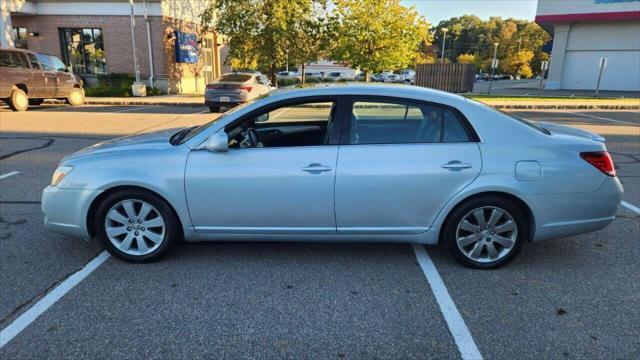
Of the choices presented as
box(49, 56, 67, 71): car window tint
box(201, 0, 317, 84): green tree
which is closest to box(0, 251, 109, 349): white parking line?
box(49, 56, 67, 71): car window tint

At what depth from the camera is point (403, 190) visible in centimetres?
346

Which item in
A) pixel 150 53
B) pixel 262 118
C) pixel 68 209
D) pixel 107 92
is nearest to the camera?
pixel 68 209

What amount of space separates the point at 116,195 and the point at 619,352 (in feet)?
12.3

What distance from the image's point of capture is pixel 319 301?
319cm

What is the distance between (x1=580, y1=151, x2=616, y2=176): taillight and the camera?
3537 millimetres

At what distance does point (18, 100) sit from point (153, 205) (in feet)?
47.6

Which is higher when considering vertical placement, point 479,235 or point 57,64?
point 57,64

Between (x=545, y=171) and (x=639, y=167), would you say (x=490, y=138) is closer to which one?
(x=545, y=171)

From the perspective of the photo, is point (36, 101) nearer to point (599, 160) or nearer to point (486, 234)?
point (486, 234)

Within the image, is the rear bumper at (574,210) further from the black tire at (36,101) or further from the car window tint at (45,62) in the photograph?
the black tire at (36,101)

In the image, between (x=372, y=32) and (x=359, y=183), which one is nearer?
(x=359, y=183)

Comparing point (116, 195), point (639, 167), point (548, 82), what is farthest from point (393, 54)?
point (116, 195)

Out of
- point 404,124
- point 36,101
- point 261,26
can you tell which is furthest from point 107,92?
point 404,124

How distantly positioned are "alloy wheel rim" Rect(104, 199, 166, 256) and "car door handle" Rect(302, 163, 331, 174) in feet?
4.29
